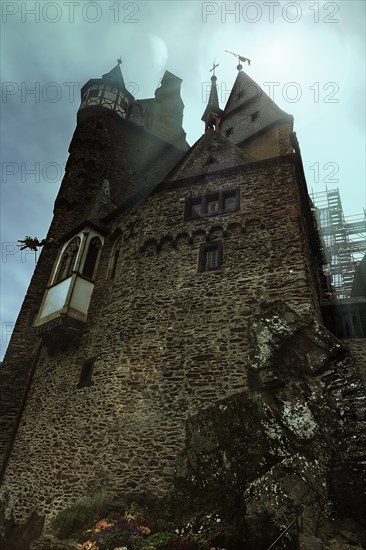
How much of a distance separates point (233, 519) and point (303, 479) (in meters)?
1.66

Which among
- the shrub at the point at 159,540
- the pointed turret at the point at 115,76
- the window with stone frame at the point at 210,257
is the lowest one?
the shrub at the point at 159,540

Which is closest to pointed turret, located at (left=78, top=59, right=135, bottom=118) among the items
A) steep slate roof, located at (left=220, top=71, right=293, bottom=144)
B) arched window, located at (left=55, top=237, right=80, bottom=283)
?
steep slate roof, located at (left=220, top=71, right=293, bottom=144)

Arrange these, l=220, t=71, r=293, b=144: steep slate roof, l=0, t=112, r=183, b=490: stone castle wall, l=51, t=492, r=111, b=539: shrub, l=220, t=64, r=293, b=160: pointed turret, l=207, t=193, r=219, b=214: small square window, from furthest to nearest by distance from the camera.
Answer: l=220, t=71, r=293, b=144: steep slate roof
l=220, t=64, r=293, b=160: pointed turret
l=0, t=112, r=183, b=490: stone castle wall
l=207, t=193, r=219, b=214: small square window
l=51, t=492, r=111, b=539: shrub

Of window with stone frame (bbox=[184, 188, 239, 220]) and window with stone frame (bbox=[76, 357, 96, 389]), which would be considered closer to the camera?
window with stone frame (bbox=[76, 357, 96, 389])

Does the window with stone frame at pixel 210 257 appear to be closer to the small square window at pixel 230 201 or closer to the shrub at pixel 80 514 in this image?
the small square window at pixel 230 201

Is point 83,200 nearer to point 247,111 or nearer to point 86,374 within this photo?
point 247,111

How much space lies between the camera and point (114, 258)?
1545 cm

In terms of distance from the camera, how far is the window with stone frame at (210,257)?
12805mm

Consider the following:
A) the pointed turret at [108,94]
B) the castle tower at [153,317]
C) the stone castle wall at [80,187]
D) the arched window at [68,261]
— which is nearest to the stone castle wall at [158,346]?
the castle tower at [153,317]

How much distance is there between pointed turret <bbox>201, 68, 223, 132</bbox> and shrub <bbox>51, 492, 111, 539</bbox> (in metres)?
20.7

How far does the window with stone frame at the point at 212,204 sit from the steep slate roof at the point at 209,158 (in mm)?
1336

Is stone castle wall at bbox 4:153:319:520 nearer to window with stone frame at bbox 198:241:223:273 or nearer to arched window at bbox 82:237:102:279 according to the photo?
window with stone frame at bbox 198:241:223:273

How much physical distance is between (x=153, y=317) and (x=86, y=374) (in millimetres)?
2929

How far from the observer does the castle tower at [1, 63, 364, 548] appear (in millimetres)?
10383
